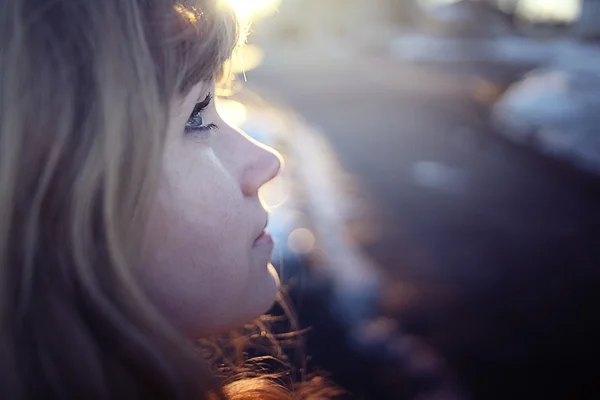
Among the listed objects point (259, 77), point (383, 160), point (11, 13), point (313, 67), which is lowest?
point (11, 13)

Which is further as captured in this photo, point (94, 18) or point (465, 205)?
point (465, 205)

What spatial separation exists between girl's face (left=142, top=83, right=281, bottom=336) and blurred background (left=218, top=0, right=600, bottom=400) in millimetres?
164

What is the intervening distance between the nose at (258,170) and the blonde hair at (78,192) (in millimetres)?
226

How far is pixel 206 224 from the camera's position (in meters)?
0.85

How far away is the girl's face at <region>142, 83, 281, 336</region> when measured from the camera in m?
0.82

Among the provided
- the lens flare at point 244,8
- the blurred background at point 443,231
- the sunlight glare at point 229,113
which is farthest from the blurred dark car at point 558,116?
the lens flare at point 244,8

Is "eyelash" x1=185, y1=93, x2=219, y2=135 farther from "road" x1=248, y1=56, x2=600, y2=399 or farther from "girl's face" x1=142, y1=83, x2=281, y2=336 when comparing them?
"road" x1=248, y1=56, x2=600, y2=399

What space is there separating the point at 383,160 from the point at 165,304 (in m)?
7.36

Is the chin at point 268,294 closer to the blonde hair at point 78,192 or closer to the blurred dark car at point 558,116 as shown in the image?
the blonde hair at point 78,192

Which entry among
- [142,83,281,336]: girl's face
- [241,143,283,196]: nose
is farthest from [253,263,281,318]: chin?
[241,143,283,196]: nose

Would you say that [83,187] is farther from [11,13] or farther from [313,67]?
[313,67]

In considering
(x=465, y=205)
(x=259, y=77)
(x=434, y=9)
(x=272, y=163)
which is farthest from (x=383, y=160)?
(x=434, y=9)

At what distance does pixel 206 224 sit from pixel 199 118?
0.19 metres

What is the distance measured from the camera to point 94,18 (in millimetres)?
686
